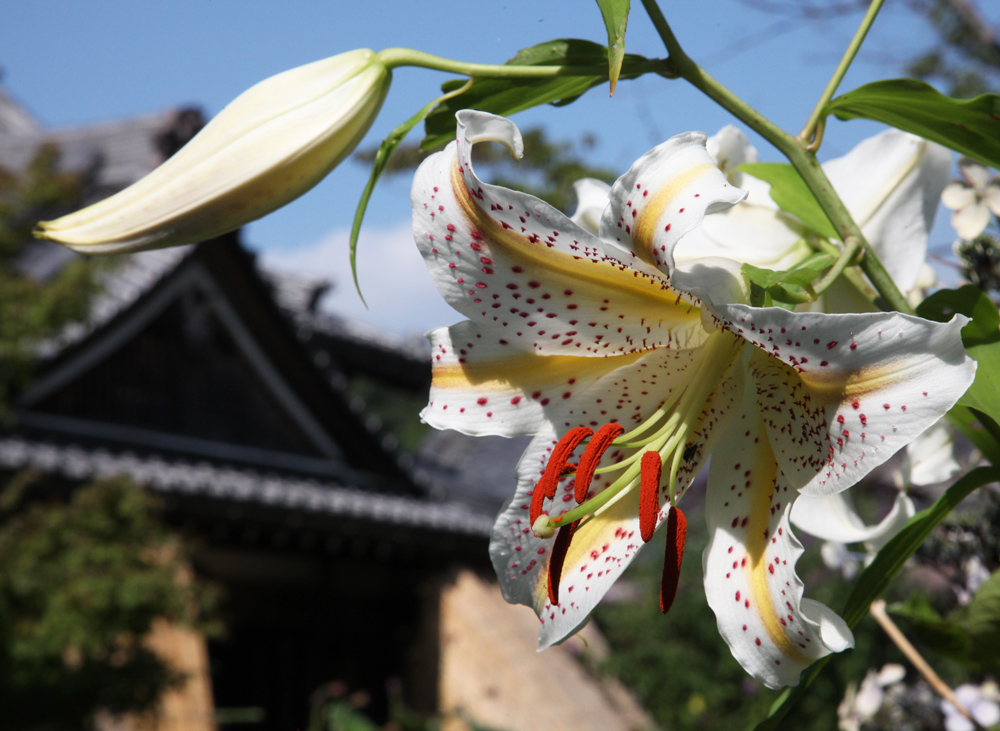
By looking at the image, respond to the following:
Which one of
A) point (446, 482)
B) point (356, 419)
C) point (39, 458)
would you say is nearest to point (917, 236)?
point (39, 458)

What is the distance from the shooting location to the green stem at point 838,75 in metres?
0.46

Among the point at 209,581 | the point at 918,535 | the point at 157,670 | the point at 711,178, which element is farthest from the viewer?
the point at 209,581

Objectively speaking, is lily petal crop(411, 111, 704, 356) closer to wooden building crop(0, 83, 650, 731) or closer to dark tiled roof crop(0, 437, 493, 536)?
dark tiled roof crop(0, 437, 493, 536)

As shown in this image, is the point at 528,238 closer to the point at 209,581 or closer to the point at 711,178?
the point at 711,178

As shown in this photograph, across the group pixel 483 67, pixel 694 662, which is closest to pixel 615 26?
pixel 483 67

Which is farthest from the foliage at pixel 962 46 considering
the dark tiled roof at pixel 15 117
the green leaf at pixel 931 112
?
the dark tiled roof at pixel 15 117

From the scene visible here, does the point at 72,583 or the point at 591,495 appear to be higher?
the point at 591,495

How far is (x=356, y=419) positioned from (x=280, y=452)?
21.2 inches

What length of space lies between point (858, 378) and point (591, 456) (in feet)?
0.43

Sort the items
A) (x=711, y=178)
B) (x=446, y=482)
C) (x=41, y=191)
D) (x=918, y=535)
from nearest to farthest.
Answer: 1. (x=711, y=178)
2. (x=918, y=535)
3. (x=41, y=191)
4. (x=446, y=482)

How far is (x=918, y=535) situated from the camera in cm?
48

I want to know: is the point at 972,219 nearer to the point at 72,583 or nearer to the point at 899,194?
the point at 899,194

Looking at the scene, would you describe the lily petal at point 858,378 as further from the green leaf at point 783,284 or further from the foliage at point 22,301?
the foliage at point 22,301

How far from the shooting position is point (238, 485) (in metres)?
4.96
